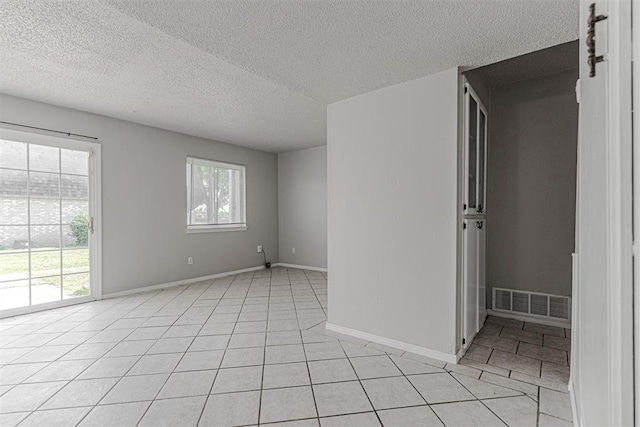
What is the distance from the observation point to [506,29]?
1.80m

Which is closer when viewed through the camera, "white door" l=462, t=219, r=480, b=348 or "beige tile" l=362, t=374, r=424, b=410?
"beige tile" l=362, t=374, r=424, b=410

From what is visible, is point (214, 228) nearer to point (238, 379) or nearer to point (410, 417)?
point (238, 379)

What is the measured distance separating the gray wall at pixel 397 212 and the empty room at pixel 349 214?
2 cm

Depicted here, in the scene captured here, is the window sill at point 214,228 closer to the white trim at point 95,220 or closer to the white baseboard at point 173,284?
the white baseboard at point 173,284

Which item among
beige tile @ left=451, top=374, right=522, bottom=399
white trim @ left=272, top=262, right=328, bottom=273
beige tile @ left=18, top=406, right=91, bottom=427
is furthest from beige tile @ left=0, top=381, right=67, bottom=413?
white trim @ left=272, top=262, right=328, bottom=273

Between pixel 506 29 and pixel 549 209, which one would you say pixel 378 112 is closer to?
pixel 506 29

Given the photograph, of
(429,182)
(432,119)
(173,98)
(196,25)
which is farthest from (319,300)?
(196,25)

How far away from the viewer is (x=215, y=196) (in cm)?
549

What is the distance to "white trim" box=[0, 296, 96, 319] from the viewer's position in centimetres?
329

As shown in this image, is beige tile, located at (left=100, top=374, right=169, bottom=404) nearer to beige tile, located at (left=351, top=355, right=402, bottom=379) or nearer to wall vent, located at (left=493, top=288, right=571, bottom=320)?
beige tile, located at (left=351, top=355, right=402, bottom=379)

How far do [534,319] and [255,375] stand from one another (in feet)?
9.04

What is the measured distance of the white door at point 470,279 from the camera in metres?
2.35

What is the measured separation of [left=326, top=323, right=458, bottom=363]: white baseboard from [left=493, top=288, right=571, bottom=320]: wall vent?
138cm

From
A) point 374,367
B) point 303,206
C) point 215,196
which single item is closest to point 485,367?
point 374,367
